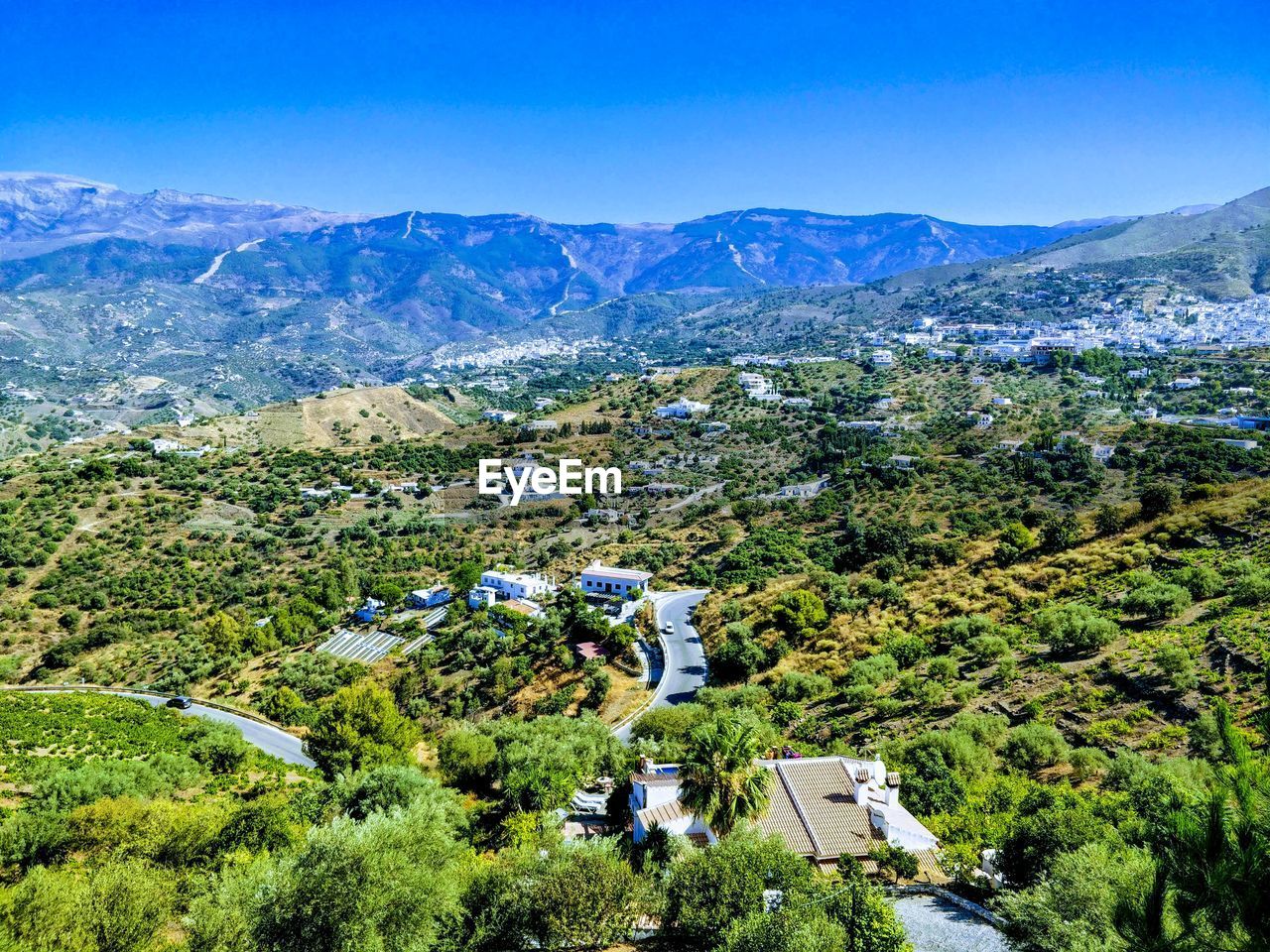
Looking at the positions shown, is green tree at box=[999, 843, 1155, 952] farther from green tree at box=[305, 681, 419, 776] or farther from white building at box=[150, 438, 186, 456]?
white building at box=[150, 438, 186, 456]

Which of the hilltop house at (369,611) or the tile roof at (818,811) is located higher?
the tile roof at (818,811)

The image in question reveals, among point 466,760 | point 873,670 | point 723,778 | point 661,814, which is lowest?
point 466,760

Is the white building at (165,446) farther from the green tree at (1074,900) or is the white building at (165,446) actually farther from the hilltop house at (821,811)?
the green tree at (1074,900)

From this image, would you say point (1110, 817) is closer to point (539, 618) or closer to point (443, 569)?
point (539, 618)

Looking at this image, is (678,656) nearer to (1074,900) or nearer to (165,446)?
(1074,900)

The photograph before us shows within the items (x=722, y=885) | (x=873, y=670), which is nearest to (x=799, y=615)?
(x=873, y=670)

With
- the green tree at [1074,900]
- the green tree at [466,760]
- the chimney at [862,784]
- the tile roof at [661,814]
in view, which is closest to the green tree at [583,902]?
the tile roof at [661,814]

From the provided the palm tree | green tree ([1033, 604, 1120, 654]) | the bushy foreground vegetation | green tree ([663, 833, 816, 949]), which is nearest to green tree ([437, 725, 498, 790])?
the bushy foreground vegetation
